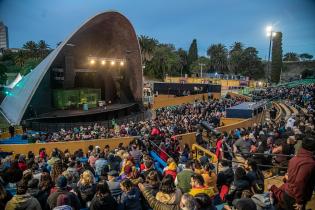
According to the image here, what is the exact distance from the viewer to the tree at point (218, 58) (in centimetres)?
7944

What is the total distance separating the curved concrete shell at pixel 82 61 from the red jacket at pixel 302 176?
82.3 ft

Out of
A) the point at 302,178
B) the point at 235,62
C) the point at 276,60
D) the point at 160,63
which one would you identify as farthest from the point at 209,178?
the point at 235,62

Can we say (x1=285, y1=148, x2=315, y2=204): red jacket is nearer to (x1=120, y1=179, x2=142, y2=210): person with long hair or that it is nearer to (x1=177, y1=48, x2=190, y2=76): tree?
(x1=120, y1=179, x2=142, y2=210): person with long hair

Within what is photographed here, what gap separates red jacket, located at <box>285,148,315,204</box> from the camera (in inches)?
141

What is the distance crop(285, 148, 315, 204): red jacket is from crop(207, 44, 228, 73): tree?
77963 millimetres

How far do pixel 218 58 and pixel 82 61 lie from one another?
2069 inches

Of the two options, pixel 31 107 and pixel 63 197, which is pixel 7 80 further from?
pixel 63 197

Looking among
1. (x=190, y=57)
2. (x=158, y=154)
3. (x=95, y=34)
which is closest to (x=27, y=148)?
(x=158, y=154)

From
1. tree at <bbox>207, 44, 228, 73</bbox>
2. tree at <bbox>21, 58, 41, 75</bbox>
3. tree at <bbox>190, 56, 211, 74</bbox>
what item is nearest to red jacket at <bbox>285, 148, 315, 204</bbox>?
tree at <bbox>21, 58, 41, 75</bbox>

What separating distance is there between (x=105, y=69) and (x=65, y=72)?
628 cm

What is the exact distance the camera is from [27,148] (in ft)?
46.1

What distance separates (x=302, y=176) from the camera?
3613mm

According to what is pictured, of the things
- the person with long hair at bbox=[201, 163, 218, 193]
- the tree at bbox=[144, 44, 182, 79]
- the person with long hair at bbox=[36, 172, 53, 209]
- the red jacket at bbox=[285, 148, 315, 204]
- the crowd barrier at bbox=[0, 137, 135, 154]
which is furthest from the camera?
the tree at bbox=[144, 44, 182, 79]

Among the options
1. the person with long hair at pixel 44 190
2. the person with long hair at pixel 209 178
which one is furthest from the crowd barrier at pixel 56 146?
the person with long hair at pixel 209 178
